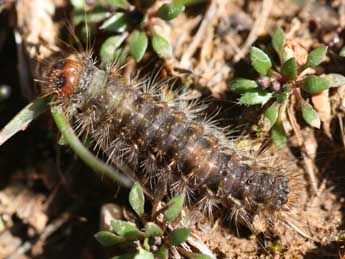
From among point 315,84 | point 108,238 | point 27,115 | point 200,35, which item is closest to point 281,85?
point 315,84

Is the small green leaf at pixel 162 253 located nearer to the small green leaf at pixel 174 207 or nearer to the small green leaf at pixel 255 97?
the small green leaf at pixel 174 207

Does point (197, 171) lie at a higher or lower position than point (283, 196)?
higher

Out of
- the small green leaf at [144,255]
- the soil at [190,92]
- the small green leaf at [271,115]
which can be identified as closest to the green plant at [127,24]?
the soil at [190,92]

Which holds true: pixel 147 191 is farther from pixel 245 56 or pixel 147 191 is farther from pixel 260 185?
pixel 245 56

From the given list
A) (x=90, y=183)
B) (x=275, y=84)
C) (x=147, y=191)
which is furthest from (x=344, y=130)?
(x=90, y=183)

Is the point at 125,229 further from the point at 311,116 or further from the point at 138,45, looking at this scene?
the point at 311,116

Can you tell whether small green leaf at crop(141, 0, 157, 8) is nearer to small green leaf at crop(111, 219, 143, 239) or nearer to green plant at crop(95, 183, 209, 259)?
green plant at crop(95, 183, 209, 259)
